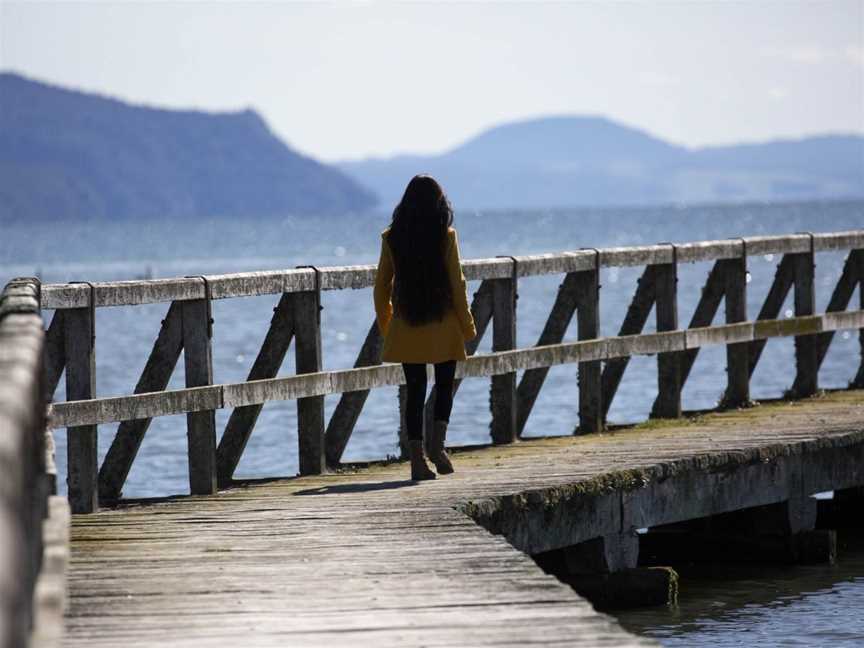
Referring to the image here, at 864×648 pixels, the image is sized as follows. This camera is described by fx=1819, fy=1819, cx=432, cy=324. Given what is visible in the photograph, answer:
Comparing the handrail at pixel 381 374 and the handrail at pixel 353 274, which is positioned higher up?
the handrail at pixel 353 274

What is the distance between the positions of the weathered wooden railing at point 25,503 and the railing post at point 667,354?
6.29m

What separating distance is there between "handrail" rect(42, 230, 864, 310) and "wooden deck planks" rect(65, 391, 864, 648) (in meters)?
1.00

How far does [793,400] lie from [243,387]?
5842 millimetres

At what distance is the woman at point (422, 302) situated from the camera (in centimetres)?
890

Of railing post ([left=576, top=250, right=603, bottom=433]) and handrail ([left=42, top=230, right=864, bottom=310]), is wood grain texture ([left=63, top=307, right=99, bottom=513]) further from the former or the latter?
railing post ([left=576, top=250, right=603, bottom=433])

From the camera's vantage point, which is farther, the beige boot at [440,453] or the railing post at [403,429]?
the railing post at [403,429]

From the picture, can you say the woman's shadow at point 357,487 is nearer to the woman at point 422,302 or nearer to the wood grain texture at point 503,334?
the woman at point 422,302

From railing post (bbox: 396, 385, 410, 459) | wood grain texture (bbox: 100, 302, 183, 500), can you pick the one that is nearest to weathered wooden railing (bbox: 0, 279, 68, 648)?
wood grain texture (bbox: 100, 302, 183, 500)

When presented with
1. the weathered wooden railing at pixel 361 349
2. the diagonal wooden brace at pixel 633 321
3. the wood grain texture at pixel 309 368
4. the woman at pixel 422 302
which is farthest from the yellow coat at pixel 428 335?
the diagonal wooden brace at pixel 633 321

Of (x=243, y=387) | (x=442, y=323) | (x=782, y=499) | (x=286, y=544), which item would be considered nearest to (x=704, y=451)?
(x=782, y=499)

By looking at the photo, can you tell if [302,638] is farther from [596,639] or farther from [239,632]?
[596,639]

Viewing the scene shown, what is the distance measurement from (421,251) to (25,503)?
17.3 feet

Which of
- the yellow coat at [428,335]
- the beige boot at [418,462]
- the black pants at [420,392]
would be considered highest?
the yellow coat at [428,335]

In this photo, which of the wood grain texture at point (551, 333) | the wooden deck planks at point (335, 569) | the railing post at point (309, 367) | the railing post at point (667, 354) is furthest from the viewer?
the railing post at point (667, 354)
